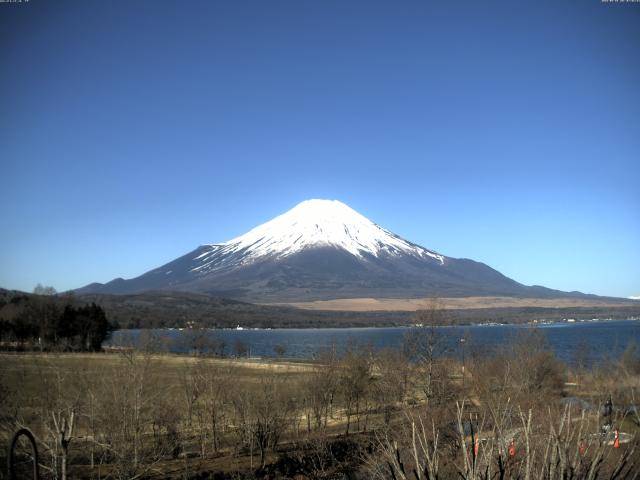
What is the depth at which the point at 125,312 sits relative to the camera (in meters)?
181

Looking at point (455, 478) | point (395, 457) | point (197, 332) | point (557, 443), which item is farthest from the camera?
point (197, 332)

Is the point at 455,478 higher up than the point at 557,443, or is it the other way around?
the point at 557,443

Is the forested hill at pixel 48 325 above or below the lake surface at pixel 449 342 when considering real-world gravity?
above

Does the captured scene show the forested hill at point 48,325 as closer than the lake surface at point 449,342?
No

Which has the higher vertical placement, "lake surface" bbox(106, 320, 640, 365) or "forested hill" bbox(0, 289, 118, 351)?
"forested hill" bbox(0, 289, 118, 351)

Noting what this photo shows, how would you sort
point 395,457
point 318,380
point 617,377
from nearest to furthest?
point 395,457
point 318,380
point 617,377

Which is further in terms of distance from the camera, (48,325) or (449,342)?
(449,342)

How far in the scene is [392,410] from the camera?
3203cm

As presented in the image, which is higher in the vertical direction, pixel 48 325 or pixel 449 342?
pixel 48 325

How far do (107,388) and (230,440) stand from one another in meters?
8.47

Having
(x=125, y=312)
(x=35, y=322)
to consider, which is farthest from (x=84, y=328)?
(x=125, y=312)

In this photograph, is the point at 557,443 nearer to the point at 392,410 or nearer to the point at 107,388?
the point at 107,388

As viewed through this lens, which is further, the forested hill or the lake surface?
the forested hill

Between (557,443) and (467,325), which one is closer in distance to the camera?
(557,443)
